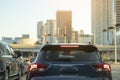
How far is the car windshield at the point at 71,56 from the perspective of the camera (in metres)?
9.96

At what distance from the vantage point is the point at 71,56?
10.0m

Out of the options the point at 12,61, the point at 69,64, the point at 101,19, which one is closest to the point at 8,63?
the point at 12,61

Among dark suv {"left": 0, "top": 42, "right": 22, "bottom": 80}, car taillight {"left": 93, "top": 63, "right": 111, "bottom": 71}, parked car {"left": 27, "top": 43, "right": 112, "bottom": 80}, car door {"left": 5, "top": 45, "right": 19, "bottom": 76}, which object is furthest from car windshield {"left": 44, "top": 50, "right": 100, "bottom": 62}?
car door {"left": 5, "top": 45, "right": 19, "bottom": 76}

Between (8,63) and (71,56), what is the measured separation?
619 cm

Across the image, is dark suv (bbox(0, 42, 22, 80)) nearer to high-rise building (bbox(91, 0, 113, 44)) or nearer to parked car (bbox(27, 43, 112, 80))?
parked car (bbox(27, 43, 112, 80))

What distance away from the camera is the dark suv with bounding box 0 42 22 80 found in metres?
15.0

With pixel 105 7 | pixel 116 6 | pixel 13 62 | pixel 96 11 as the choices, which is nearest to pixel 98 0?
pixel 96 11

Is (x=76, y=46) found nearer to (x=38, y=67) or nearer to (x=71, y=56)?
(x=71, y=56)

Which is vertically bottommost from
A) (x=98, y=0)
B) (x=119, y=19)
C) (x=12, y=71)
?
(x=12, y=71)

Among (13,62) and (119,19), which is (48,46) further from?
(119,19)

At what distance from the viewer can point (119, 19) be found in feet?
408

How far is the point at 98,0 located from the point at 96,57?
611 ft

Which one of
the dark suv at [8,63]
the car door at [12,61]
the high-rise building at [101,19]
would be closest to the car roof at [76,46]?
the dark suv at [8,63]

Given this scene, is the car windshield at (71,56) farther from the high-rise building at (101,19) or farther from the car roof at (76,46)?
the high-rise building at (101,19)
